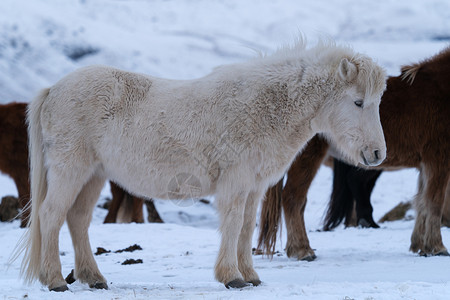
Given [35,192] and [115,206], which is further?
[115,206]

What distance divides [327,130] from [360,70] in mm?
614

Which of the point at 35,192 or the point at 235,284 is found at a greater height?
the point at 35,192

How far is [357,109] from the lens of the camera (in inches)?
196

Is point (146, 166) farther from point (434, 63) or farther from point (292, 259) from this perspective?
point (434, 63)

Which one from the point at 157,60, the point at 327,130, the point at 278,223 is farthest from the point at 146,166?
the point at 157,60

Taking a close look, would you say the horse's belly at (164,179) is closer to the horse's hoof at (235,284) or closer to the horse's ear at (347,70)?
the horse's hoof at (235,284)

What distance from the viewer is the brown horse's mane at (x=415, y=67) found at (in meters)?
7.48

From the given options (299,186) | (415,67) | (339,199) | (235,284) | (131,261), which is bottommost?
(131,261)

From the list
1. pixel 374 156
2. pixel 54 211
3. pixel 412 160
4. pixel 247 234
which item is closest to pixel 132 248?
pixel 54 211

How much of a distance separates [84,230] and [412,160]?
14.4 feet

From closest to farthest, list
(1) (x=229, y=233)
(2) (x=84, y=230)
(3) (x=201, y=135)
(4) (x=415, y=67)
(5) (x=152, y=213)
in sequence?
(1) (x=229, y=233) < (3) (x=201, y=135) < (2) (x=84, y=230) < (4) (x=415, y=67) < (5) (x=152, y=213)

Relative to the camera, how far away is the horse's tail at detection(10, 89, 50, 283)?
16.3 feet

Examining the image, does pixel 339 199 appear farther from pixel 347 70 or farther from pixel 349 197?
pixel 347 70

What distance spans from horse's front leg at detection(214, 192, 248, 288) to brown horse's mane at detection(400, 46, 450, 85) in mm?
3837
